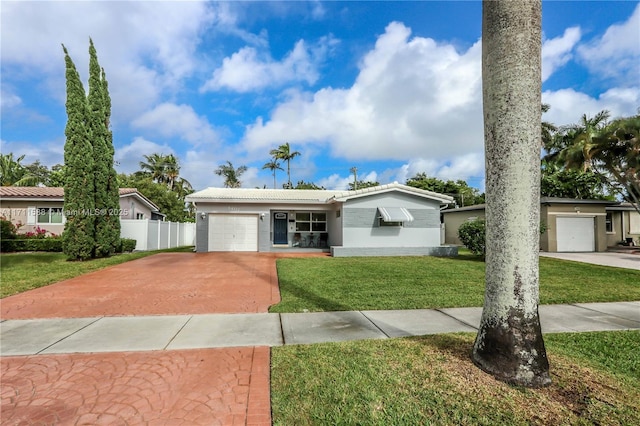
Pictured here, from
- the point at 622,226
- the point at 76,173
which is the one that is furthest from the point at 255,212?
the point at 622,226

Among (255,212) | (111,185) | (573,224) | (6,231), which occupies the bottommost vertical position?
(6,231)

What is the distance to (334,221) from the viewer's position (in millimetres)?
18828

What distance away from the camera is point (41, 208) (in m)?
19.8

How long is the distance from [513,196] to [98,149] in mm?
16756

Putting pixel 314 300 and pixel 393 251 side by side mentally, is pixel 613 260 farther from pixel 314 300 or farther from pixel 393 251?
pixel 314 300

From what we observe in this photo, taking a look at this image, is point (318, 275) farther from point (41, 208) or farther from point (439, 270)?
point (41, 208)

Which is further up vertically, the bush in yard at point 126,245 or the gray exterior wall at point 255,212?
the gray exterior wall at point 255,212

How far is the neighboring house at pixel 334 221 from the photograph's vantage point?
16672 millimetres

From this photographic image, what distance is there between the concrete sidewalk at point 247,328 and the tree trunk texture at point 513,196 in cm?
184

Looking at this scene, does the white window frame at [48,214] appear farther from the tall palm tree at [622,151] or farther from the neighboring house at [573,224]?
the tall palm tree at [622,151]

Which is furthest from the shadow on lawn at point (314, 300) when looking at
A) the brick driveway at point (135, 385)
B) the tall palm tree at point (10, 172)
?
the tall palm tree at point (10, 172)

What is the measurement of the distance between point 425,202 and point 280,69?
10.5 metres

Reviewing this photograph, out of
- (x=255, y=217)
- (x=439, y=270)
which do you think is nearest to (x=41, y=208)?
(x=255, y=217)

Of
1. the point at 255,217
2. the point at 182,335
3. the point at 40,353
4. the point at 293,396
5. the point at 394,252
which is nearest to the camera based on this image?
the point at 293,396
